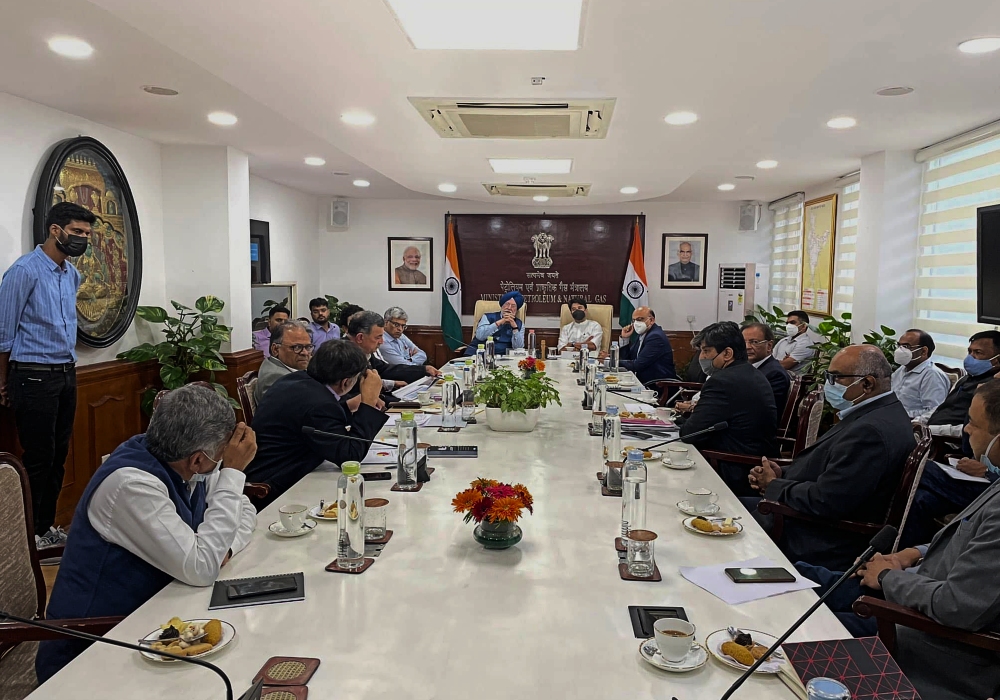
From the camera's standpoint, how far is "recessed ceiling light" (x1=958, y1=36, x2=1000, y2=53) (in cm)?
311

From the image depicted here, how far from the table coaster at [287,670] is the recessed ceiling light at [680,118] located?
3.35m

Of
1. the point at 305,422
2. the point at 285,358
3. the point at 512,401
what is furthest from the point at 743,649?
the point at 285,358

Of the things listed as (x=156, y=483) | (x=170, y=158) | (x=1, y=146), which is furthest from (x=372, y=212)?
(x=156, y=483)

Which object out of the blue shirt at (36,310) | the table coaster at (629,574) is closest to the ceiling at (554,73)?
the blue shirt at (36,310)

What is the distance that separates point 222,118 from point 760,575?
4.53 metres

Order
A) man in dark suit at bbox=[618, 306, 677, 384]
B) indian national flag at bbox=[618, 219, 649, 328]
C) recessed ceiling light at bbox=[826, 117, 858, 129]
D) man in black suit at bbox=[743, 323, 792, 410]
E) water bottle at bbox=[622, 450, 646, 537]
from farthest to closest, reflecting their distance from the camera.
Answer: indian national flag at bbox=[618, 219, 649, 328], man in dark suit at bbox=[618, 306, 677, 384], man in black suit at bbox=[743, 323, 792, 410], recessed ceiling light at bbox=[826, 117, 858, 129], water bottle at bbox=[622, 450, 646, 537]

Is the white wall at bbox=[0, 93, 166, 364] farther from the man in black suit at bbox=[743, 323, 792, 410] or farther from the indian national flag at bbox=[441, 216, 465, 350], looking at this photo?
the indian national flag at bbox=[441, 216, 465, 350]

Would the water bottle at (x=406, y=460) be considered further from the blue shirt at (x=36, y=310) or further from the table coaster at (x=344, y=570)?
the blue shirt at (x=36, y=310)

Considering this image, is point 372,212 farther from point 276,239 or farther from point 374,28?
point 374,28

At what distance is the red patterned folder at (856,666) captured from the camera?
129 centimetres

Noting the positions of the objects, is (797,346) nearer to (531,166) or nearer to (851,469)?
(531,166)

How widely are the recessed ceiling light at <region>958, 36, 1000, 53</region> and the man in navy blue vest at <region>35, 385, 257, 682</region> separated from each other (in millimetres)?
3276

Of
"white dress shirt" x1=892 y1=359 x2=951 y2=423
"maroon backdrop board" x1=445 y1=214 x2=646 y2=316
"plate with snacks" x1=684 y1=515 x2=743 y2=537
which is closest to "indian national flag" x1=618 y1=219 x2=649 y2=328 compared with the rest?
"maroon backdrop board" x1=445 y1=214 x2=646 y2=316

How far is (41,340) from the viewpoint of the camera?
4.14m
